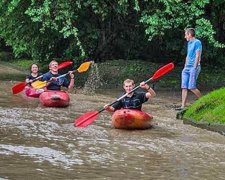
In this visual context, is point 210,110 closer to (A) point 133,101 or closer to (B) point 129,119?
(A) point 133,101

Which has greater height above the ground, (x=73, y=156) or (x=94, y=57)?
(x=94, y=57)

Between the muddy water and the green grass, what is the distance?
359mm

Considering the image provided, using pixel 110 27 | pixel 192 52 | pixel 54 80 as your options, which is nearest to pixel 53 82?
pixel 54 80

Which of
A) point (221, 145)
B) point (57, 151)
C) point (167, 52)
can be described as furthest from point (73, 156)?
point (167, 52)

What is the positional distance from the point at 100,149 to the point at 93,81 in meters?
9.68

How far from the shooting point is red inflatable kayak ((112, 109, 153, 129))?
8891 millimetres

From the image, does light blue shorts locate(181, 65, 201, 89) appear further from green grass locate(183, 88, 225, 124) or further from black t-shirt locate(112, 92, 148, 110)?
black t-shirt locate(112, 92, 148, 110)

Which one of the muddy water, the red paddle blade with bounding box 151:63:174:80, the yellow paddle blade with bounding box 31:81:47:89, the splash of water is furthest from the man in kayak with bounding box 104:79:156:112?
the splash of water

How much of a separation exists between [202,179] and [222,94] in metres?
4.58

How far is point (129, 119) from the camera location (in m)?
8.90

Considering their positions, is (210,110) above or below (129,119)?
above

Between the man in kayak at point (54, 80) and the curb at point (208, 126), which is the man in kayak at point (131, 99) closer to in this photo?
the curb at point (208, 126)

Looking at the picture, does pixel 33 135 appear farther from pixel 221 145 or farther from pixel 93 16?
pixel 93 16

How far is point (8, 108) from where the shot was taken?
35.5 ft
